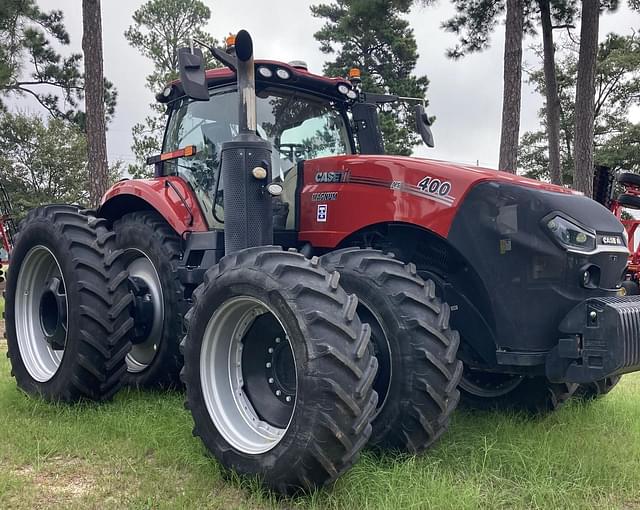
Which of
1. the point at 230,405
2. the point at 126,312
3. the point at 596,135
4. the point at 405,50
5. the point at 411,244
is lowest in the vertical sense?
the point at 230,405

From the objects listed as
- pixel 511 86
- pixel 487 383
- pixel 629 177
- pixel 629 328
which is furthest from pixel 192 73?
pixel 511 86

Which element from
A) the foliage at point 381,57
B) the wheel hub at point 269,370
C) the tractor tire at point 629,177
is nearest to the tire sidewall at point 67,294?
the wheel hub at point 269,370

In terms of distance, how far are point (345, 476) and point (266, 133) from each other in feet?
8.21

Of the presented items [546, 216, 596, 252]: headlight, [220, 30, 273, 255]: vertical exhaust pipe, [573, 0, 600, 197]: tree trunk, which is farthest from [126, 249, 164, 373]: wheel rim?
[573, 0, 600, 197]: tree trunk

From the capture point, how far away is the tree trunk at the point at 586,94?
37.4 feet

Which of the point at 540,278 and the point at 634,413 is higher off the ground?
the point at 540,278

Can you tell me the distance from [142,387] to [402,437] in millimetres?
2344

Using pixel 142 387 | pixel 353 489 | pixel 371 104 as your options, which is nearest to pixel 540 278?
pixel 353 489

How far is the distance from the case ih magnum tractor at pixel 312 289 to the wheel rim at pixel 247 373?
1cm

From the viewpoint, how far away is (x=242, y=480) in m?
2.97

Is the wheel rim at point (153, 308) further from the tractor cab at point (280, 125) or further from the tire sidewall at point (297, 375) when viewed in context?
the tire sidewall at point (297, 375)

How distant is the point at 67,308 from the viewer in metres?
4.27

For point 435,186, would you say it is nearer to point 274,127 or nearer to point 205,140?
point 274,127

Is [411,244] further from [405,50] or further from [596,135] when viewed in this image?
[596,135]
